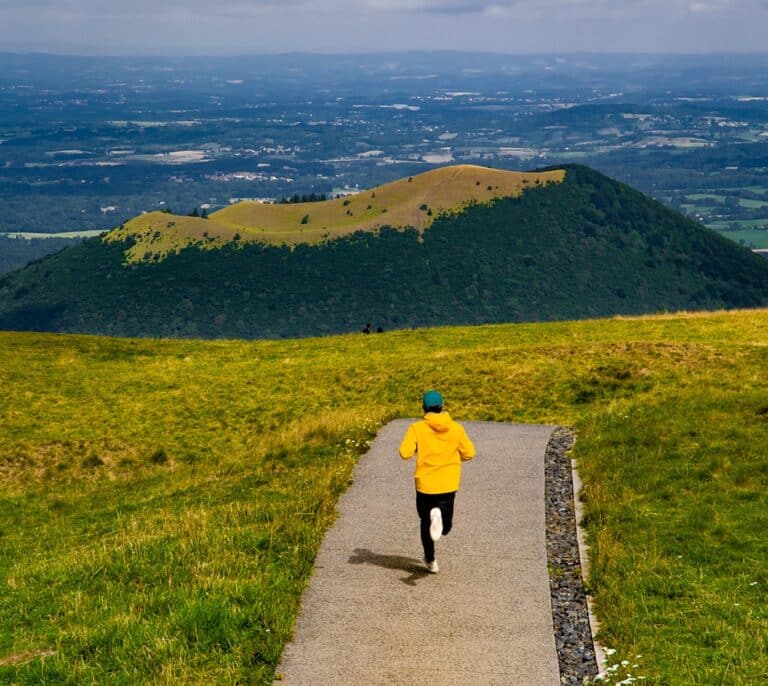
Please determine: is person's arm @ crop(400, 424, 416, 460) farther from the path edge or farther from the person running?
the path edge

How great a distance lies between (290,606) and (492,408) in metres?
14.8

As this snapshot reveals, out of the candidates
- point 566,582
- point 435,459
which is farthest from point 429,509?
point 566,582

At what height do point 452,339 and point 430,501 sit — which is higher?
point 430,501

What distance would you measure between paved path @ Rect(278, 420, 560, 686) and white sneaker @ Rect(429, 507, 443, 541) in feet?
2.41

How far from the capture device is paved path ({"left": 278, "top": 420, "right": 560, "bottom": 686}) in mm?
10984

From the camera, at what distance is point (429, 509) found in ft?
43.9

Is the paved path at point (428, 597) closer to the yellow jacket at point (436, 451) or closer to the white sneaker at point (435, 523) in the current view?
the white sneaker at point (435, 523)

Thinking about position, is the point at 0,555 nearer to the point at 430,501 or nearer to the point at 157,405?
the point at 430,501

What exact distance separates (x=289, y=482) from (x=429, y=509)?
570 centimetres

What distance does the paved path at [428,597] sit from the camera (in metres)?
11.0

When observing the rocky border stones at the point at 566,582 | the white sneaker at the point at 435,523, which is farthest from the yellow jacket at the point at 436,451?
the rocky border stones at the point at 566,582

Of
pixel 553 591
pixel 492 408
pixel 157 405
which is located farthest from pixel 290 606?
pixel 157 405

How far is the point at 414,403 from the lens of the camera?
28.5m

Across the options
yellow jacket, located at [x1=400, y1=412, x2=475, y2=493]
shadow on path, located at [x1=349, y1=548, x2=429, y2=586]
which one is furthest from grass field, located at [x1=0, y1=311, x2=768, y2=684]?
yellow jacket, located at [x1=400, y1=412, x2=475, y2=493]
